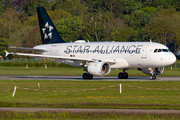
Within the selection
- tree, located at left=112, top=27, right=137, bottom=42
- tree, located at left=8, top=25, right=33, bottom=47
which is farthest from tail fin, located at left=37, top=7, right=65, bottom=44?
tree, located at left=8, top=25, right=33, bottom=47

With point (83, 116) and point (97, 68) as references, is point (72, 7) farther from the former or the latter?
point (83, 116)

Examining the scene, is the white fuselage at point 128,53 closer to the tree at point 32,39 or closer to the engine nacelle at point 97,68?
the engine nacelle at point 97,68

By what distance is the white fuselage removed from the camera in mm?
42562

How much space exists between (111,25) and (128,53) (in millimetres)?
78179

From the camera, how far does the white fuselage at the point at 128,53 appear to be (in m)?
42.6

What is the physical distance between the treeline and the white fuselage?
2130 inches

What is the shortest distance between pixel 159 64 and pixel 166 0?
13308cm

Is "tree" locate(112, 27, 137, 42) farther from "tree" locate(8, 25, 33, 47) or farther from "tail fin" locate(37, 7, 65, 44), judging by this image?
"tail fin" locate(37, 7, 65, 44)

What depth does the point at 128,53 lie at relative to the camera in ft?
145

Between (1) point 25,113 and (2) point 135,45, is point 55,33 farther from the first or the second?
(1) point 25,113

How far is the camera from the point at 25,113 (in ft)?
62.0

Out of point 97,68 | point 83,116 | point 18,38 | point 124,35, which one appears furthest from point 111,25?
point 83,116

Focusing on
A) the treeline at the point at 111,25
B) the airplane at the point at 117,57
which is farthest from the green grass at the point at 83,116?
the treeline at the point at 111,25

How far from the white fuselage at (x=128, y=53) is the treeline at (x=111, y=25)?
177ft
